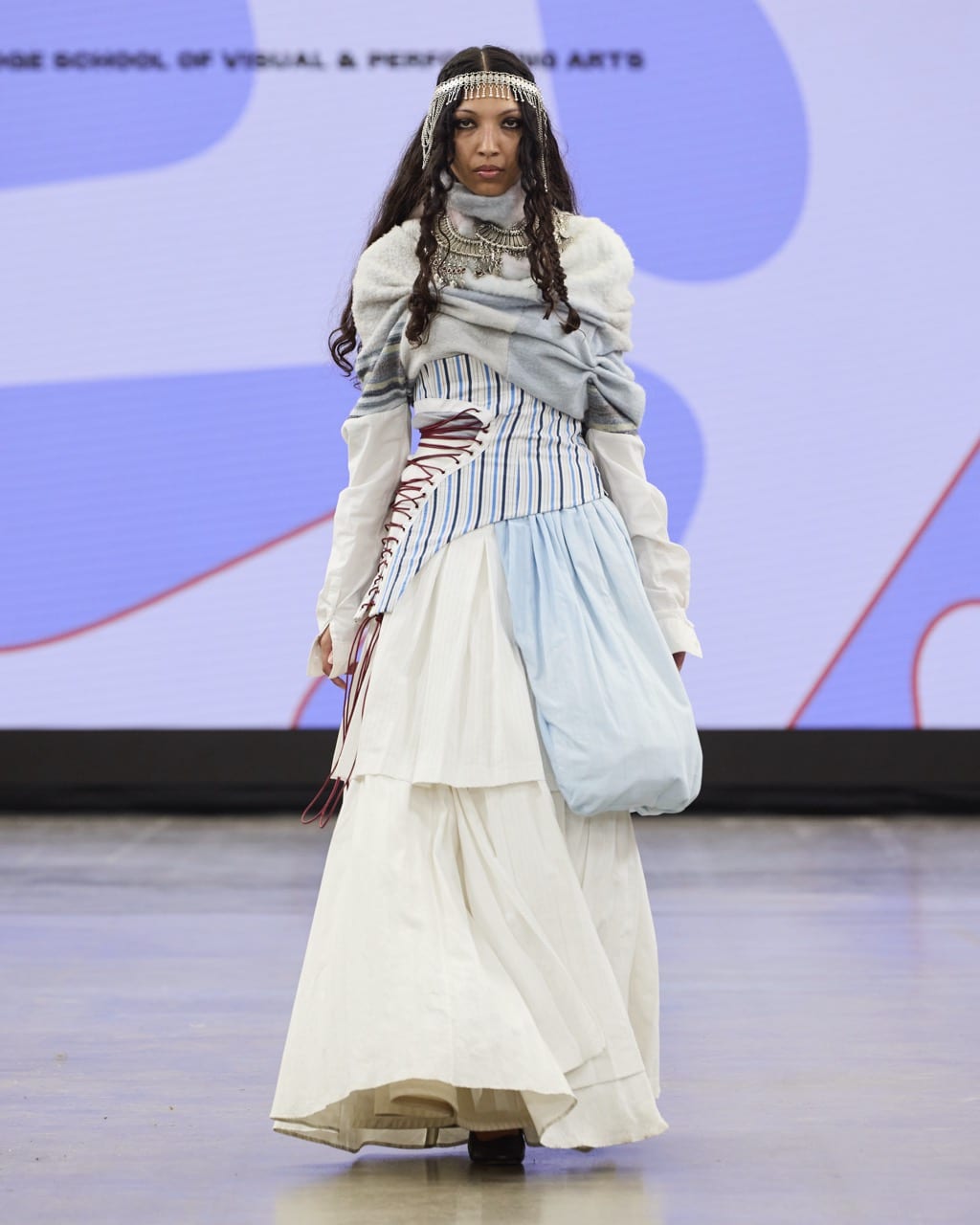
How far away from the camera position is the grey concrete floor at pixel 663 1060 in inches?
79.7

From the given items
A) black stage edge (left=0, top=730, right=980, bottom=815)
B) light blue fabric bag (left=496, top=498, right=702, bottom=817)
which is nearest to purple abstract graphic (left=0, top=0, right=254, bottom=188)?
black stage edge (left=0, top=730, right=980, bottom=815)

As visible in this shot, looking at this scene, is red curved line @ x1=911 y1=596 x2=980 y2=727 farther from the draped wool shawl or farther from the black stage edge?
the draped wool shawl

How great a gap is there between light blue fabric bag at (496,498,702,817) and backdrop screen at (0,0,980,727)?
10.7 feet

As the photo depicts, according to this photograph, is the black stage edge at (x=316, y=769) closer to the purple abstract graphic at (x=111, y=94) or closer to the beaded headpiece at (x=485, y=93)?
the purple abstract graphic at (x=111, y=94)

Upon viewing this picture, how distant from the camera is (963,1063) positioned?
105 inches

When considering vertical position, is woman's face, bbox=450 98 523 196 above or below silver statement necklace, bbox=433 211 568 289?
above

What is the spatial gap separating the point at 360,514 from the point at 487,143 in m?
0.45

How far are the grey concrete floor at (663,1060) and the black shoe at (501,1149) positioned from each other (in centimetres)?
3

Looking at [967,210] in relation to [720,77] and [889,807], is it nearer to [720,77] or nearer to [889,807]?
[720,77]

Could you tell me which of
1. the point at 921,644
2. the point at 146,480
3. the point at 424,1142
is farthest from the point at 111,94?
the point at 424,1142

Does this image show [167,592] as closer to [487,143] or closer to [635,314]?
[635,314]

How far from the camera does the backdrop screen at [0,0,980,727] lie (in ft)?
18.0

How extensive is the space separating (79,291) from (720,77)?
191 cm

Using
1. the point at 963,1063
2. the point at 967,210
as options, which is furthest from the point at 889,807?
the point at 963,1063
